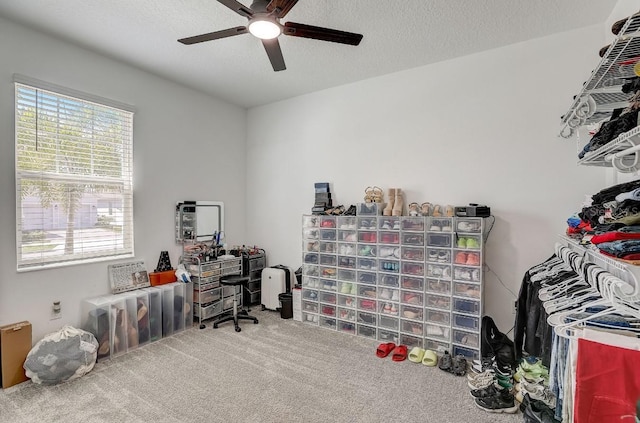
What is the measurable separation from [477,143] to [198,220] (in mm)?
3505

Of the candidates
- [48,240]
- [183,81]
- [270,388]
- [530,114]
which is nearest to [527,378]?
[270,388]

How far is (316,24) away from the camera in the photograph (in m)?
2.63

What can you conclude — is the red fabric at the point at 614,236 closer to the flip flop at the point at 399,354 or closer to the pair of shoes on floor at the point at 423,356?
the pair of shoes on floor at the point at 423,356

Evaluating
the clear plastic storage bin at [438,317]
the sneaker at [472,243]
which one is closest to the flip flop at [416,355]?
the clear plastic storage bin at [438,317]

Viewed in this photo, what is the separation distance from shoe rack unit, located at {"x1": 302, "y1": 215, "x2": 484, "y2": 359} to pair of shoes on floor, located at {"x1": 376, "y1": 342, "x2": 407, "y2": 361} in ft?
0.44

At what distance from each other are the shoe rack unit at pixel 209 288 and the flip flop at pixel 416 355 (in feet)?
6.95

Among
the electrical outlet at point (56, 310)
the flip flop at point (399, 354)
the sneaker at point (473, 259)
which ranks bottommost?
the flip flop at point (399, 354)

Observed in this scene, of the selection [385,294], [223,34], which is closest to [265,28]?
[223,34]

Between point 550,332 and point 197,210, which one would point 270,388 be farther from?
point 197,210

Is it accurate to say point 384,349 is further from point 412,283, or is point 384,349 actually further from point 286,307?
point 286,307

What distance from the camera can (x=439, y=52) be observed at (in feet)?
10.1

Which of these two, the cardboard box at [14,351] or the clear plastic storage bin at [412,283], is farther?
the clear plastic storage bin at [412,283]

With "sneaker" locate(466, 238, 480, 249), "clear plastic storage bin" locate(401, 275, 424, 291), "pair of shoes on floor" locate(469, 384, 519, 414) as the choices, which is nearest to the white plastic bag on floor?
"clear plastic storage bin" locate(401, 275, 424, 291)

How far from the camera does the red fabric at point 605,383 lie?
43.1 inches
